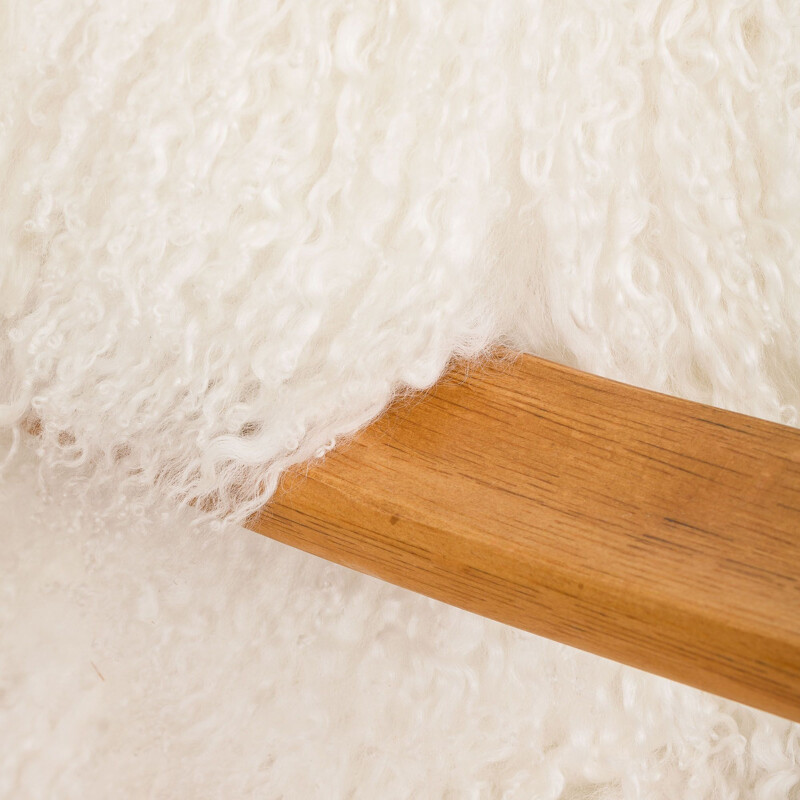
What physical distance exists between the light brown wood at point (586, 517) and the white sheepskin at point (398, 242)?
0.03 meters

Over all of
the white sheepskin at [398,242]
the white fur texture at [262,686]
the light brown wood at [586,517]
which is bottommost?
the white fur texture at [262,686]

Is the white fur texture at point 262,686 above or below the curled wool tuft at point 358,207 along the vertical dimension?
below

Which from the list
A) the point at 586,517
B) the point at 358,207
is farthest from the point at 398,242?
the point at 586,517

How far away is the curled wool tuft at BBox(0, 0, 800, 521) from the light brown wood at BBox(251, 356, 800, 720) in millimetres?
25

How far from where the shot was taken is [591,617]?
31 cm

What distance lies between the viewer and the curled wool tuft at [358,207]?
1.19 ft

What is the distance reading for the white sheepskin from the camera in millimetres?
362

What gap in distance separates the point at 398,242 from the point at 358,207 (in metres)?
0.02

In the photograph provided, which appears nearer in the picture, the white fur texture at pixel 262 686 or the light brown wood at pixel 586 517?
the light brown wood at pixel 586 517

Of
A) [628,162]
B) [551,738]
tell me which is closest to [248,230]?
[628,162]

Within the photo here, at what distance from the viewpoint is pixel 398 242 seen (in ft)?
1.19

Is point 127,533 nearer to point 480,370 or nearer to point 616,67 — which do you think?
point 480,370

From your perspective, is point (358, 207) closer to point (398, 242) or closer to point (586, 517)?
point (398, 242)

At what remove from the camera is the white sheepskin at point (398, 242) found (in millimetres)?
362
